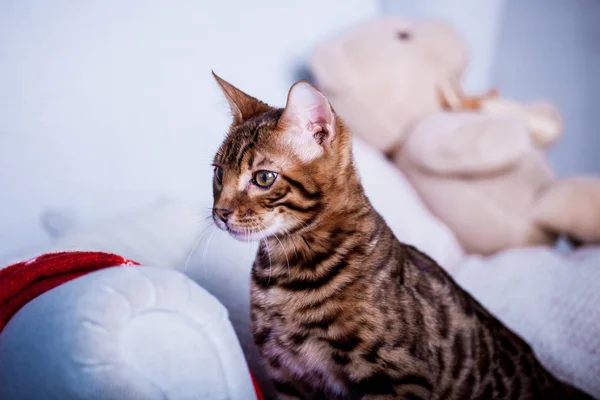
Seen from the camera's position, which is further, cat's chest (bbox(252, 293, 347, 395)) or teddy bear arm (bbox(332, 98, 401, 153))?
teddy bear arm (bbox(332, 98, 401, 153))

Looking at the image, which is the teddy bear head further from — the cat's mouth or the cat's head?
the cat's mouth

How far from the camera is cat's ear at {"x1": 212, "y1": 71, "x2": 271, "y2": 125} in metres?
0.71

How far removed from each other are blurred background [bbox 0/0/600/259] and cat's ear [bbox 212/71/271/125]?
0.08 metres

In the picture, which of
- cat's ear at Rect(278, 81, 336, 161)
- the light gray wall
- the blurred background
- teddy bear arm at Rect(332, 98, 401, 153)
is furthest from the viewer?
the light gray wall

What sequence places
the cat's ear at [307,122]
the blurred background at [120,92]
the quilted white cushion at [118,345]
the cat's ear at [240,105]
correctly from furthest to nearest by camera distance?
the blurred background at [120,92], the cat's ear at [240,105], the cat's ear at [307,122], the quilted white cushion at [118,345]

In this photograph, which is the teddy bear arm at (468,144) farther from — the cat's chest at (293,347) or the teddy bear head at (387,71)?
the cat's chest at (293,347)

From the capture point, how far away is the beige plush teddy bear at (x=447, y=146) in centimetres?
130

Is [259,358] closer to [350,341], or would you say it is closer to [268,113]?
[350,341]

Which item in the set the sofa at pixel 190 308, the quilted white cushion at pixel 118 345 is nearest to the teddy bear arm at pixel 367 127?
the sofa at pixel 190 308

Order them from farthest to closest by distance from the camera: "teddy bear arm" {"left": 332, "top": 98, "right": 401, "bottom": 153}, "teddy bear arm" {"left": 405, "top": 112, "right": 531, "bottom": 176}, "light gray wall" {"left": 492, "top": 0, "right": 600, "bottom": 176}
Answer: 1. "light gray wall" {"left": 492, "top": 0, "right": 600, "bottom": 176}
2. "teddy bear arm" {"left": 332, "top": 98, "right": 401, "bottom": 153}
3. "teddy bear arm" {"left": 405, "top": 112, "right": 531, "bottom": 176}

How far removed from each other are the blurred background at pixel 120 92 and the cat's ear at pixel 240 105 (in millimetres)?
76

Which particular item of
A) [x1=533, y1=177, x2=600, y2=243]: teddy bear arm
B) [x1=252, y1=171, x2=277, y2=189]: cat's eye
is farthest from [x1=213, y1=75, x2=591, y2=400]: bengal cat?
[x1=533, y1=177, x2=600, y2=243]: teddy bear arm

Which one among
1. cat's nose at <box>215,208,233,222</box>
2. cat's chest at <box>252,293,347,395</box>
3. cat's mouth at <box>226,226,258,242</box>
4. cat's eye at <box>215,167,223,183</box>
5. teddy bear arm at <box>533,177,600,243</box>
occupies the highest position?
cat's eye at <box>215,167,223,183</box>

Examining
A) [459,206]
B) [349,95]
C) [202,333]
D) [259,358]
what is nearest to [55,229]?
[259,358]
